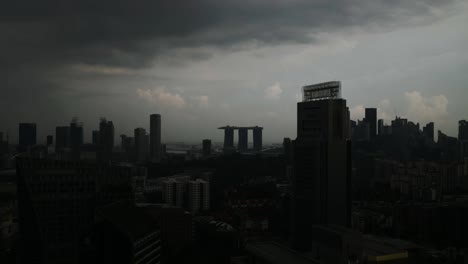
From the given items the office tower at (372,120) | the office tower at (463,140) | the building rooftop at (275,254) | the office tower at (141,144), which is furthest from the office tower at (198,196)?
the office tower at (372,120)

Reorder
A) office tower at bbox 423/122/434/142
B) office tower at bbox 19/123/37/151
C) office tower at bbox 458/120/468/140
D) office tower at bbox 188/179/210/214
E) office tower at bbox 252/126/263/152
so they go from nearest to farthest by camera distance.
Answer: office tower at bbox 19/123/37/151, office tower at bbox 188/179/210/214, office tower at bbox 458/120/468/140, office tower at bbox 423/122/434/142, office tower at bbox 252/126/263/152

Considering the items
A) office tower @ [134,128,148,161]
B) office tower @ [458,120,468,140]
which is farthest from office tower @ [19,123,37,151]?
office tower @ [134,128,148,161]

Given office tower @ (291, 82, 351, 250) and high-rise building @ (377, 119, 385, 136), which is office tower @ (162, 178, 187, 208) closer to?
office tower @ (291, 82, 351, 250)

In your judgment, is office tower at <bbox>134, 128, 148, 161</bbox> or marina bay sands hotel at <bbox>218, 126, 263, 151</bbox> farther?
marina bay sands hotel at <bbox>218, 126, 263, 151</bbox>

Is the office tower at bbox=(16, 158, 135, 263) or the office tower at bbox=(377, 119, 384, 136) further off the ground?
the office tower at bbox=(377, 119, 384, 136)

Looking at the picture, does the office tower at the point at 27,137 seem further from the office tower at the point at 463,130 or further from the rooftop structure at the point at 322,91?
the office tower at the point at 463,130

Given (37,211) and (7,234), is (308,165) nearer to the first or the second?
(37,211)

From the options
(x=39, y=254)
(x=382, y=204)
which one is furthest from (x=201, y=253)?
(x=382, y=204)
